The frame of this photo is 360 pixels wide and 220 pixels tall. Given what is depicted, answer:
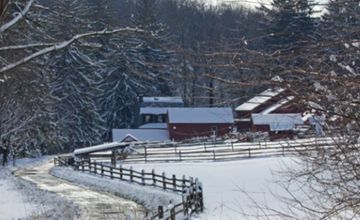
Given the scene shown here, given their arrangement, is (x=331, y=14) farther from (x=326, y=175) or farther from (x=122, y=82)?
(x=122, y=82)

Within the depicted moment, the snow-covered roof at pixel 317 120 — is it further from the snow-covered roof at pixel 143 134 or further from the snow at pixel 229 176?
the snow-covered roof at pixel 143 134

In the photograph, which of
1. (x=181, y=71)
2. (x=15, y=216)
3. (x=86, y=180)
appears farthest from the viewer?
(x=86, y=180)

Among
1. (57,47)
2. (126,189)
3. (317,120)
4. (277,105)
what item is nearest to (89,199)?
(126,189)

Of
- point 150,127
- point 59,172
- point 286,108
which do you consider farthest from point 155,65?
point 150,127

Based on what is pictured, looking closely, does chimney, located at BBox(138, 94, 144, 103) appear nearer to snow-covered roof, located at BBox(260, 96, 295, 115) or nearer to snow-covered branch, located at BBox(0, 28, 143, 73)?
snow-covered branch, located at BBox(0, 28, 143, 73)

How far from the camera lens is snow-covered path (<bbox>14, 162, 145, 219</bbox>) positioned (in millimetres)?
17031

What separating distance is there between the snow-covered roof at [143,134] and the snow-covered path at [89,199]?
21434 mm

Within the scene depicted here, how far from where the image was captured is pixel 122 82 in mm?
62875

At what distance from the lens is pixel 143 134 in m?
56.5

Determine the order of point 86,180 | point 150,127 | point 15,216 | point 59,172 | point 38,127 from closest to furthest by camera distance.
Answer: point 15,216
point 86,180
point 59,172
point 38,127
point 150,127

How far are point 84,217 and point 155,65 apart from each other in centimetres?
1442

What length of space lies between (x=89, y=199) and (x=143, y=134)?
A: 34753mm

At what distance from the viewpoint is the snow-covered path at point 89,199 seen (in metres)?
17.0

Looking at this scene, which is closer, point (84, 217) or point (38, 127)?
point (84, 217)
